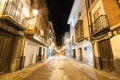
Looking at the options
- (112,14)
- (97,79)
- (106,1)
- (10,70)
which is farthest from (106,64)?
(10,70)

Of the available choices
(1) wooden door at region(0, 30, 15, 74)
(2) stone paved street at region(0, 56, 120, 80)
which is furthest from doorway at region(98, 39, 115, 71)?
(1) wooden door at region(0, 30, 15, 74)

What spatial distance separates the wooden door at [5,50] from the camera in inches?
218

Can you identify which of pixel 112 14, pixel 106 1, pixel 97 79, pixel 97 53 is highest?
pixel 106 1

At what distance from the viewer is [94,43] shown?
29.9 ft

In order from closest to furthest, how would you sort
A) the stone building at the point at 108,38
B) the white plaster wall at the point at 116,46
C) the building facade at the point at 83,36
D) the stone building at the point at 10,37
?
the stone building at the point at 10,37
the white plaster wall at the point at 116,46
the stone building at the point at 108,38
the building facade at the point at 83,36

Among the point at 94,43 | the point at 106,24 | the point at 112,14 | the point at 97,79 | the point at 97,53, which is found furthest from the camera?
the point at 94,43

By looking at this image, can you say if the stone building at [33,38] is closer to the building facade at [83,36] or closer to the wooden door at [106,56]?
the building facade at [83,36]

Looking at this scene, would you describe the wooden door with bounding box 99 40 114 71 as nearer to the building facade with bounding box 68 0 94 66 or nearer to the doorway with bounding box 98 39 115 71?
the doorway with bounding box 98 39 115 71

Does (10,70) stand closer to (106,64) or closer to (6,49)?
(6,49)

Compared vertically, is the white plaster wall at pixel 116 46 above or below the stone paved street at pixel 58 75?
above

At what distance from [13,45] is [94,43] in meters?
8.50

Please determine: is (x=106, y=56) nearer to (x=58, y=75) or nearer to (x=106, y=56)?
(x=106, y=56)

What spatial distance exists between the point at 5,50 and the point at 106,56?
8756 millimetres

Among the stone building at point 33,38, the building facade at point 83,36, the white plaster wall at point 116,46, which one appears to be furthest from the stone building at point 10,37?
the building facade at point 83,36
